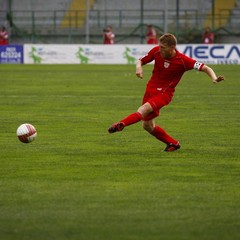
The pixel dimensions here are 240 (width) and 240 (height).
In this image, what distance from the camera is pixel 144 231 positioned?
333 inches

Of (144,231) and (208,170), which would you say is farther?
(208,170)

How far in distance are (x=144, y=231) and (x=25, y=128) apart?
240 inches

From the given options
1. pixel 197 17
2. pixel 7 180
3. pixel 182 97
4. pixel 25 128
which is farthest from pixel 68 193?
pixel 197 17

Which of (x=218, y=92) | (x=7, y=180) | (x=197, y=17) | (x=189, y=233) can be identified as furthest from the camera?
(x=197, y=17)

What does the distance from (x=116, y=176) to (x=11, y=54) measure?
1640 inches

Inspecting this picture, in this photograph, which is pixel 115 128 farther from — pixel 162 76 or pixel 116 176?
pixel 116 176

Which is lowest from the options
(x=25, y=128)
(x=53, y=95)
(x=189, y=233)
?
(x=53, y=95)

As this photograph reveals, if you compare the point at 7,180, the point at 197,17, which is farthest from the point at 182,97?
the point at 197,17

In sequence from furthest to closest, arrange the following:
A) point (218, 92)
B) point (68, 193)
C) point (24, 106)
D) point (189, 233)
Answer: point (218, 92) < point (24, 106) < point (68, 193) < point (189, 233)

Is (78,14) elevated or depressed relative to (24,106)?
depressed

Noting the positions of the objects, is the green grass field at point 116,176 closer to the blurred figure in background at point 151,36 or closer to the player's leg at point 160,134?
the player's leg at point 160,134

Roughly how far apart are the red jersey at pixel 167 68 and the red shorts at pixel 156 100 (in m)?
0.07

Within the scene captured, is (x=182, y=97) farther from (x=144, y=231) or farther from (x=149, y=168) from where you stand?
(x=144, y=231)

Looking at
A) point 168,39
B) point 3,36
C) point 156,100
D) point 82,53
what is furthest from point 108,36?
point 168,39
